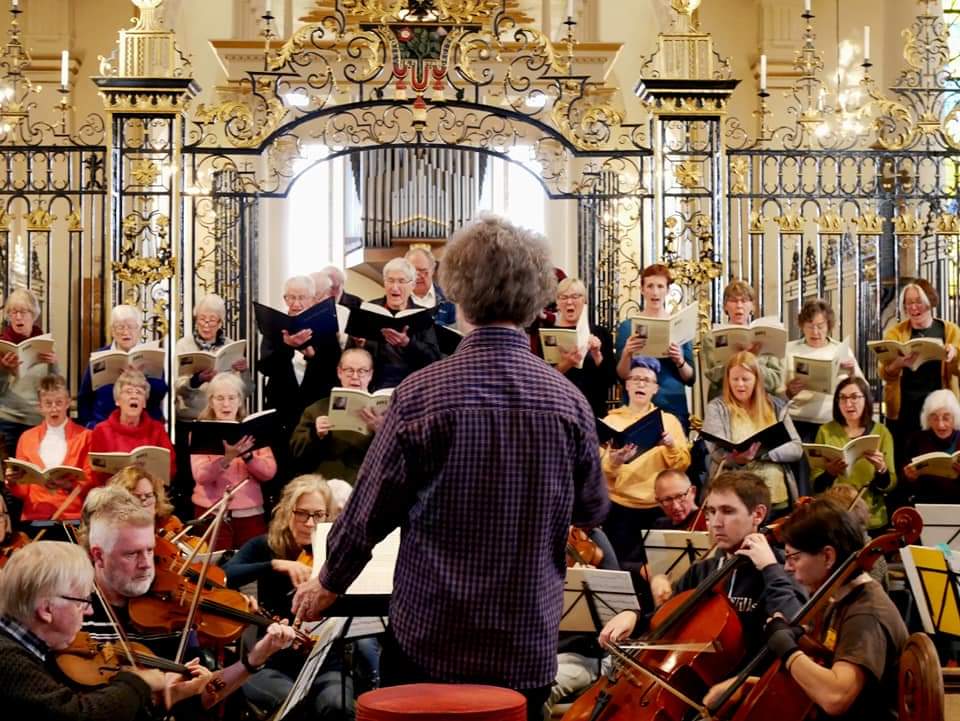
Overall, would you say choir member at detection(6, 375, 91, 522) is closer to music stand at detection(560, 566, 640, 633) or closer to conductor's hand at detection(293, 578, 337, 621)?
music stand at detection(560, 566, 640, 633)

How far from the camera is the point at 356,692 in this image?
5.40 metres

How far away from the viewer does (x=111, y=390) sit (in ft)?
23.9

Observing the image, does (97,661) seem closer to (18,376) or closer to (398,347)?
(398,347)

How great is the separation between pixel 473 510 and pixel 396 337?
4.00 m

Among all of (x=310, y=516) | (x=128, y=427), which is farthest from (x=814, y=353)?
(x=128, y=427)

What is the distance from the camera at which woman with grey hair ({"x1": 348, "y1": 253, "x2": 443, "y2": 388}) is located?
705 cm

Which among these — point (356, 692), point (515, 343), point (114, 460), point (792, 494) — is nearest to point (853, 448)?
point (792, 494)

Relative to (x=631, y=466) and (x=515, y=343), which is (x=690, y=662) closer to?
(x=515, y=343)

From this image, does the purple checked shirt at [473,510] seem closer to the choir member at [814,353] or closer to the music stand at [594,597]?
the music stand at [594,597]

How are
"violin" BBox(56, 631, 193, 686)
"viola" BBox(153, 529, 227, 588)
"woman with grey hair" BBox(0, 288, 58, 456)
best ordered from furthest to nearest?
1. "woman with grey hair" BBox(0, 288, 58, 456)
2. "viola" BBox(153, 529, 227, 588)
3. "violin" BBox(56, 631, 193, 686)

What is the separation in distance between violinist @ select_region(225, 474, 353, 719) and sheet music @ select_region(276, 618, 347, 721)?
700mm

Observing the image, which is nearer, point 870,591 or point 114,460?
point 870,591

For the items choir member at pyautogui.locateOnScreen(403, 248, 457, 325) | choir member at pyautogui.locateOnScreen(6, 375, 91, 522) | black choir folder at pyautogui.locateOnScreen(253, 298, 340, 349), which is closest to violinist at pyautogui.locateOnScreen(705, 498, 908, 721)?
black choir folder at pyautogui.locateOnScreen(253, 298, 340, 349)

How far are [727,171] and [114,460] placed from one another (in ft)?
11.5
